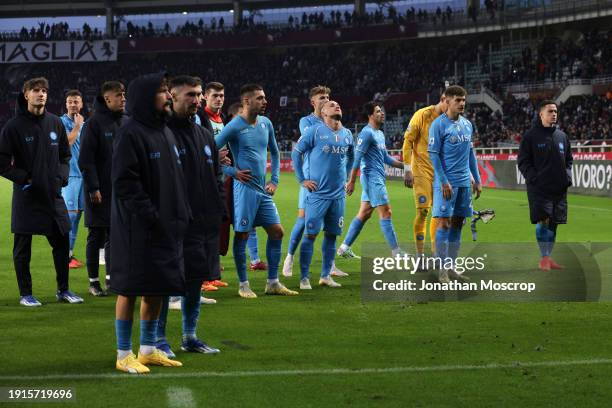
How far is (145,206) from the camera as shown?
6434 millimetres

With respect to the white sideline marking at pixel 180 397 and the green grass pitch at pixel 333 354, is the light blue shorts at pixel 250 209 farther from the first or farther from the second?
the white sideline marking at pixel 180 397

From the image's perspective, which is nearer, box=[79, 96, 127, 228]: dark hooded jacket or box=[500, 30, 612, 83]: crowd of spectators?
box=[79, 96, 127, 228]: dark hooded jacket

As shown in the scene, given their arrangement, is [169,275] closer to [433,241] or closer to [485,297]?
[485,297]

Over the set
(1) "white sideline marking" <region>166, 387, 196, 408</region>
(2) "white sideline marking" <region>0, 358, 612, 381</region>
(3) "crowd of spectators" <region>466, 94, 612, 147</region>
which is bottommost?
(1) "white sideline marking" <region>166, 387, 196, 408</region>

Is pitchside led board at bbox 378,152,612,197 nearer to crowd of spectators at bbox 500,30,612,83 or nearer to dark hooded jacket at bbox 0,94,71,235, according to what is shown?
crowd of spectators at bbox 500,30,612,83

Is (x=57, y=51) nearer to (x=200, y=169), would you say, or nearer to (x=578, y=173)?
(x=578, y=173)

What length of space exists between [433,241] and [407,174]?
87cm

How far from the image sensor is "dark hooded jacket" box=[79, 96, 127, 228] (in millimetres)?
9961

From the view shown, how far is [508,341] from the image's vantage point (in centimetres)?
776

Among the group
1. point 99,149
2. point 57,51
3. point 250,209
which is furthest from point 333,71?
point 99,149

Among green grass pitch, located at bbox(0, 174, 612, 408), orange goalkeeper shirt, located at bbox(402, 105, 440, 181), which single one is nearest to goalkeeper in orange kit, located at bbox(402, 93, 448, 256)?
orange goalkeeper shirt, located at bbox(402, 105, 440, 181)

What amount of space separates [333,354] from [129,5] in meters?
71.1

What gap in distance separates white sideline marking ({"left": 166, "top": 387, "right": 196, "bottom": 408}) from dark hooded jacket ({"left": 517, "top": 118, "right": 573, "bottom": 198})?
23.6 ft

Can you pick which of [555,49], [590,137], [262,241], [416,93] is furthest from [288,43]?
[262,241]
